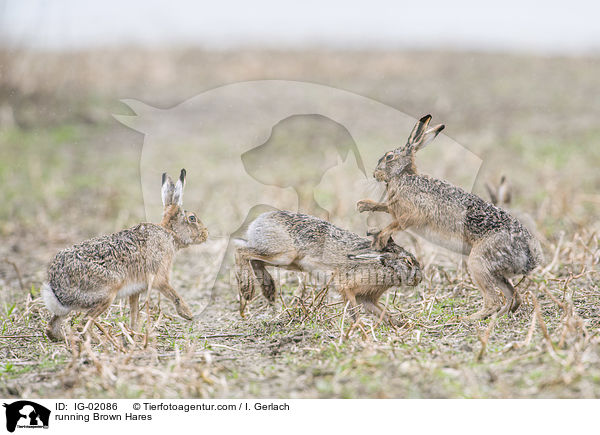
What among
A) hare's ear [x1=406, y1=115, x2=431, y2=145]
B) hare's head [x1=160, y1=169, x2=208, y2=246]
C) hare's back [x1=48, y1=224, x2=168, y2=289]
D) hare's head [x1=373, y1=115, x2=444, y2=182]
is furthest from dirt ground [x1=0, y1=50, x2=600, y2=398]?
hare's head [x1=160, y1=169, x2=208, y2=246]

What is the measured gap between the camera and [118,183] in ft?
33.4

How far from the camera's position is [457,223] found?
5281 millimetres

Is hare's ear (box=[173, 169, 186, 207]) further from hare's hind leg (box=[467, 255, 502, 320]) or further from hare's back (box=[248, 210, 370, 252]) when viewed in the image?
hare's hind leg (box=[467, 255, 502, 320])

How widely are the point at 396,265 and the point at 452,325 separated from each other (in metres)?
0.57

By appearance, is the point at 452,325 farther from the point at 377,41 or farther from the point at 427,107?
the point at 377,41

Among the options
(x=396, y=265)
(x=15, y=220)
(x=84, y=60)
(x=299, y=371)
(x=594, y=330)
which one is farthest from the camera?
(x=84, y=60)

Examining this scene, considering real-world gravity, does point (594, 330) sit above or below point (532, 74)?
below

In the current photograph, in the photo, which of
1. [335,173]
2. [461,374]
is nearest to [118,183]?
[335,173]

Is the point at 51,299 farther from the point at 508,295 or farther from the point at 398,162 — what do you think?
the point at 508,295

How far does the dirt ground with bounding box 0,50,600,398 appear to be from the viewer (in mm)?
4160

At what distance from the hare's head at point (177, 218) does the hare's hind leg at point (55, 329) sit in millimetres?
1091

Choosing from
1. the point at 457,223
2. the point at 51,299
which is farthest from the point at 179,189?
the point at 457,223
